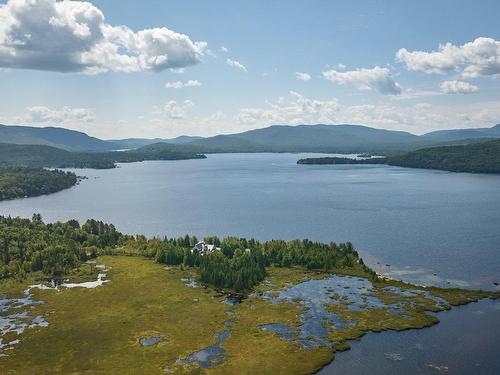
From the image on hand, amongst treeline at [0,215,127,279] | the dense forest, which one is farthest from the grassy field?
treeline at [0,215,127,279]

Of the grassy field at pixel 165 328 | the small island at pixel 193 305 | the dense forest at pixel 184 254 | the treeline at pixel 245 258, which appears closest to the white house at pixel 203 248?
the small island at pixel 193 305

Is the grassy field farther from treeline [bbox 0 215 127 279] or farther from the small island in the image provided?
treeline [bbox 0 215 127 279]

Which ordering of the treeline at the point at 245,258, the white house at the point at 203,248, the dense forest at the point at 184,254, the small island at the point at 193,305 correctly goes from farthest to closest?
the white house at the point at 203,248, the dense forest at the point at 184,254, the treeline at the point at 245,258, the small island at the point at 193,305

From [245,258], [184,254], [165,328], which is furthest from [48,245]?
[165,328]

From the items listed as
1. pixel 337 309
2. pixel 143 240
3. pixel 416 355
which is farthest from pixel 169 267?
pixel 416 355

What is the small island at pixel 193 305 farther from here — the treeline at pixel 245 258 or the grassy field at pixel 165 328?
the treeline at pixel 245 258

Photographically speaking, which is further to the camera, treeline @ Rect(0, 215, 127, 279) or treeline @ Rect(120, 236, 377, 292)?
treeline @ Rect(0, 215, 127, 279)
